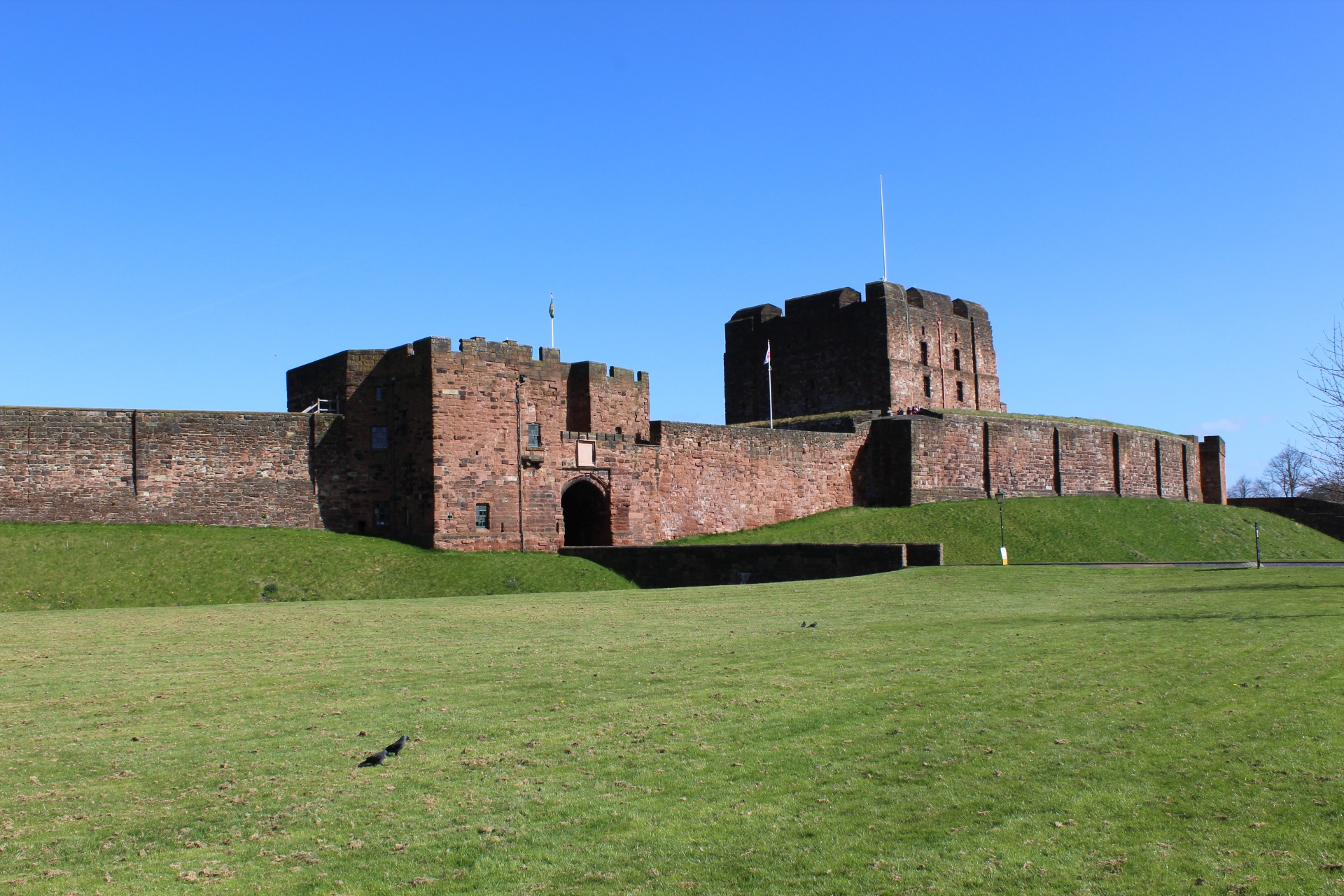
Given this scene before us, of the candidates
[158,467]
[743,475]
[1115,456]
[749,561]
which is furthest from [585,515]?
[1115,456]

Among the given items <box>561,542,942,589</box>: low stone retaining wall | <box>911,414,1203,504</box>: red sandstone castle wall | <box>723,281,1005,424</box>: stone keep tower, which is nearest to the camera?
<box>561,542,942,589</box>: low stone retaining wall

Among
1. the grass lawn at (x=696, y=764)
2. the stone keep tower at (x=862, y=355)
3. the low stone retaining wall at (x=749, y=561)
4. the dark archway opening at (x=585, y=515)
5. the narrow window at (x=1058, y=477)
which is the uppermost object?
the stone keep tower at (x=862, y=355)

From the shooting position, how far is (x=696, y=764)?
316 inches

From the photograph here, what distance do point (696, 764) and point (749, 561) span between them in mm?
22925

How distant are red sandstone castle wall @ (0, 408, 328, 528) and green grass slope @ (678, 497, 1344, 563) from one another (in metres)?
13.4

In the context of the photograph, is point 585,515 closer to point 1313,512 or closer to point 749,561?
point 749,561

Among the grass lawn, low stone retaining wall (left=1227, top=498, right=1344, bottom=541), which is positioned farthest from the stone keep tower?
the grass lawn

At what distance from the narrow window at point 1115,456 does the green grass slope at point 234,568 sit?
32.3 m

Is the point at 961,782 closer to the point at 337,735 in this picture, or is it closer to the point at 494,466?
the point at 337,735

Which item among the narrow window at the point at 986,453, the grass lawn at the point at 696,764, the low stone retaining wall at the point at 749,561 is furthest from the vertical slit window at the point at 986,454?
the grass lawn at the point at 696,764

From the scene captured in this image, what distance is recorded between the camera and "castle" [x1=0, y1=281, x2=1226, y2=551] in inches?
1252

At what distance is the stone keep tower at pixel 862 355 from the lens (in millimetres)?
55844

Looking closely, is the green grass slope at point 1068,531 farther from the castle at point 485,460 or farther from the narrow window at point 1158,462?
the narrow window at point 1158,462

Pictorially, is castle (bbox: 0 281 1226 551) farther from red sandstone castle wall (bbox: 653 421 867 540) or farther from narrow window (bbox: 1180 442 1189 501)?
narrow window (bbox: 1180 442 1189 501)
